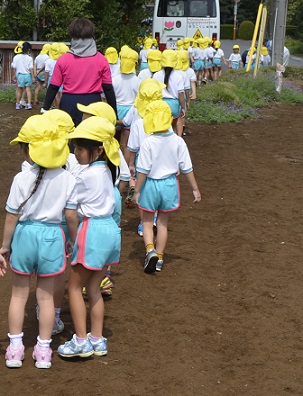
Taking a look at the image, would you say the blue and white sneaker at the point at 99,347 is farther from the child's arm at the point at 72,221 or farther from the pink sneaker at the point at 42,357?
the child's arm at the point at 72,221

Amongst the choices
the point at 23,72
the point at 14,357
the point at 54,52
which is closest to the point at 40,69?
the point at 23,72

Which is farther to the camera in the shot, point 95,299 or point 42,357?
point 95,299

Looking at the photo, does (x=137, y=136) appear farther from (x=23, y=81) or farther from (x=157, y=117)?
(x=23, y=81)

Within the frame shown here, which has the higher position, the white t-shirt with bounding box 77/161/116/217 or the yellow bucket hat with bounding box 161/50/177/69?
the yellow bucket hat with bounding box 161/50/177/69

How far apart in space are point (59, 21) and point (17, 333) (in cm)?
1713

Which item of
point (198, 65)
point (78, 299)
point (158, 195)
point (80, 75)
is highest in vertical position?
point (80, 75)

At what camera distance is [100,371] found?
544 cm

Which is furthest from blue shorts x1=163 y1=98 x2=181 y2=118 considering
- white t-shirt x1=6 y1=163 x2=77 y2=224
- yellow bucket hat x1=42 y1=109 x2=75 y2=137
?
white t-shirt x1=6 y1=163 x2=77 y2=224

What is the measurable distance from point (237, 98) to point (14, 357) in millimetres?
13080

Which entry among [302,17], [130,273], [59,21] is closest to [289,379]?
[130,273]

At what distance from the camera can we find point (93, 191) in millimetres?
5574

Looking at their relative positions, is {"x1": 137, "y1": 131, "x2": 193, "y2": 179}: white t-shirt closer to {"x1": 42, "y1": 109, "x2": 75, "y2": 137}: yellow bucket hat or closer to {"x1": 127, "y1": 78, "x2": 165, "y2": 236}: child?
{"x1": 127, "y1": 78, "x2": 165, "y2": 236}: child

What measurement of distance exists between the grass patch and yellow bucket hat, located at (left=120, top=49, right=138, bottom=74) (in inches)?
232

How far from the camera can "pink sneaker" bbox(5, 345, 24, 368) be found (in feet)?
17.7
